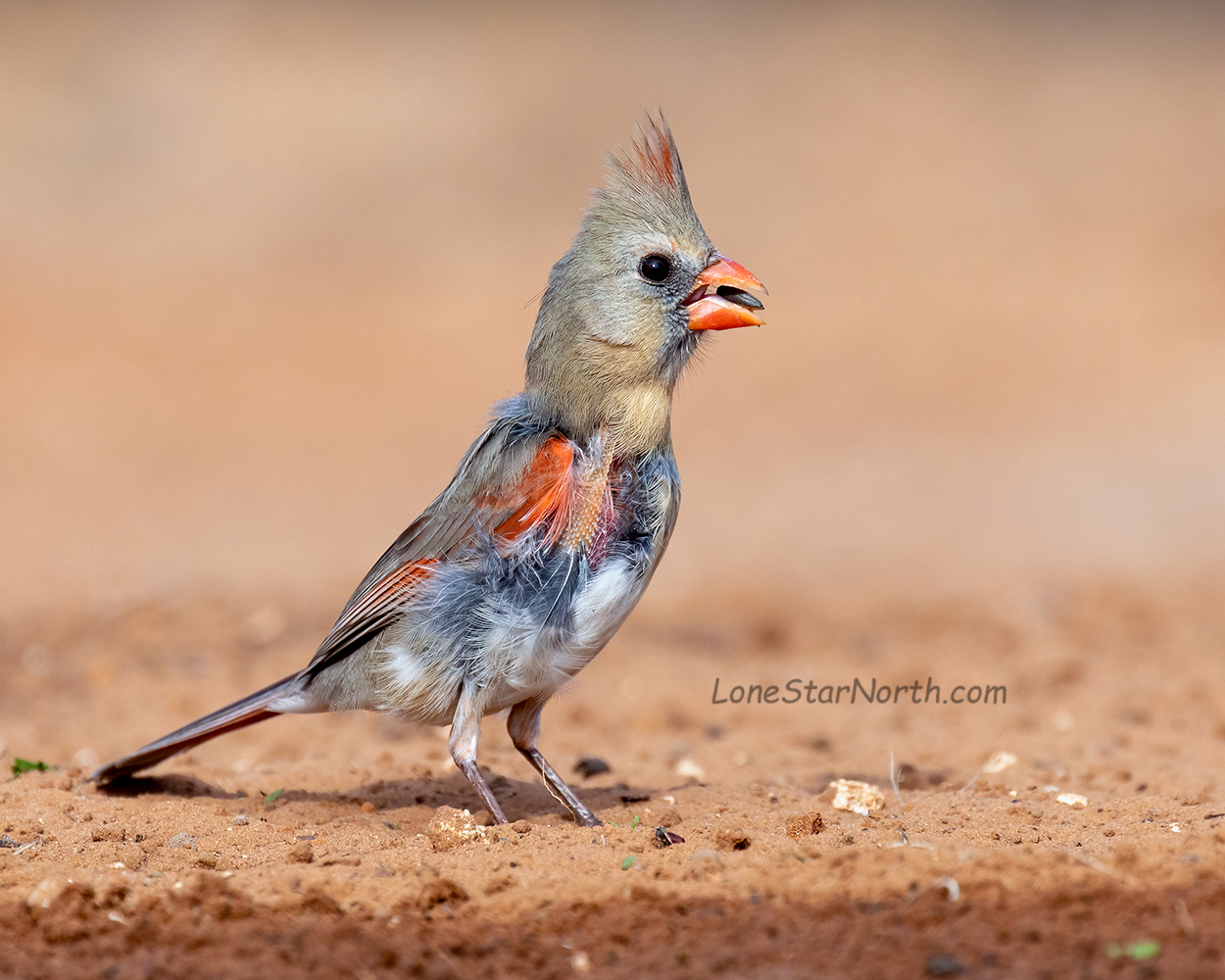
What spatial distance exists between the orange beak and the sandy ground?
0.26 meters

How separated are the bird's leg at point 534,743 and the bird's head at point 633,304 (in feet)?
3.35

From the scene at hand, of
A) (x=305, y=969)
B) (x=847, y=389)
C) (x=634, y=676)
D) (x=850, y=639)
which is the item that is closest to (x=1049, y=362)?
(x=847, y=389)

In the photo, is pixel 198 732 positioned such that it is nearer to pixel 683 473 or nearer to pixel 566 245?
pixel 683 473

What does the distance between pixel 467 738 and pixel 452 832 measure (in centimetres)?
47

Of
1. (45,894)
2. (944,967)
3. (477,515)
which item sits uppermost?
(477,515)

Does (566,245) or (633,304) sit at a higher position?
(566,245)

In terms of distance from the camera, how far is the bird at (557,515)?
14.6 ft

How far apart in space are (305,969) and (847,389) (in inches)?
548

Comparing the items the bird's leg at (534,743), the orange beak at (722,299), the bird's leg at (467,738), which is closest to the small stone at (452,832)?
the bird's leg at (467,738)

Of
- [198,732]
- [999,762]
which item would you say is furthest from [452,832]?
[999,762]

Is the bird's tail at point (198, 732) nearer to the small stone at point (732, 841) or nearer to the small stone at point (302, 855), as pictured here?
the small stone at point (302, 855)

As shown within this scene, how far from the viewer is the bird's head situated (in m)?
4.68

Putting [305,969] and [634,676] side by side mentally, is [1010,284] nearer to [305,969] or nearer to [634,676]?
[634,676]

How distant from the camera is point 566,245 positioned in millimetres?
21406
